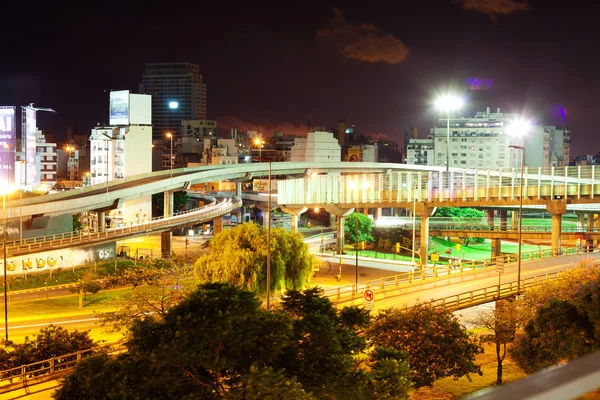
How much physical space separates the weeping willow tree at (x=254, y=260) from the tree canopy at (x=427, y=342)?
1352 cm

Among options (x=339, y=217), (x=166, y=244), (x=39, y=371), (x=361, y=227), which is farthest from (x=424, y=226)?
(x=39, y=371)

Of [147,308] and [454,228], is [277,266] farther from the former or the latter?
[454,228]

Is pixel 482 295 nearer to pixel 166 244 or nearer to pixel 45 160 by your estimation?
pixel 166 244

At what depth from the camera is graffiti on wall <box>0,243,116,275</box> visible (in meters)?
51.5

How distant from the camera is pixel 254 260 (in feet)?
136

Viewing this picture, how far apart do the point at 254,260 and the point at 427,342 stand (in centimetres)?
1657

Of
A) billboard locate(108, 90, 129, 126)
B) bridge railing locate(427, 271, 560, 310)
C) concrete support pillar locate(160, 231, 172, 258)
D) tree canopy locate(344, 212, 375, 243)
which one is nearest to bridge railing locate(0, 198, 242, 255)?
concrete support pillar locate(160, 231, 172, 258)

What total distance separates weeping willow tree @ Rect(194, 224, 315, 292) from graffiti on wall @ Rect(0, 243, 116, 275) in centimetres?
1816

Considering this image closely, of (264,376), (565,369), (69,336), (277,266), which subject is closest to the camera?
(565,369)

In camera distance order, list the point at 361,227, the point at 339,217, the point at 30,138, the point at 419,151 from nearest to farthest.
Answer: the point at 30,138 → the point at 339,217 → the point at 361,227 → the point at 419,151

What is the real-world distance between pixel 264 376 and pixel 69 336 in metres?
16.2

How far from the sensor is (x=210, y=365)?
48.0 ft

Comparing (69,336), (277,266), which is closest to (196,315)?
(69,336)

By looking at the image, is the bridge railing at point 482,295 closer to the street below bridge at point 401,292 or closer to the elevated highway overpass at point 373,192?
the street below bridge at point 401,292
